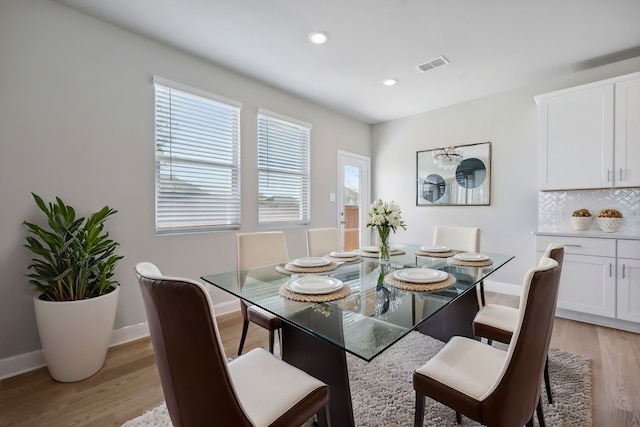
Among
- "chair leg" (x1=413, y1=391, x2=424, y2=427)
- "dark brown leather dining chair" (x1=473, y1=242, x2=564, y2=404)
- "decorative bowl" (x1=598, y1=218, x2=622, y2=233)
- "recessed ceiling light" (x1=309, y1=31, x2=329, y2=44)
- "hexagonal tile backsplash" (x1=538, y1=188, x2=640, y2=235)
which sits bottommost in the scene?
"chair leg" (x1=413, y1=391, x2=424, y2=427)

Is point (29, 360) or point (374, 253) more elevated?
point (374, 253)

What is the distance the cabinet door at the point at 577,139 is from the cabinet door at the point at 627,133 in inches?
1.9

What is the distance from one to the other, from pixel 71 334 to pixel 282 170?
8.24 ft

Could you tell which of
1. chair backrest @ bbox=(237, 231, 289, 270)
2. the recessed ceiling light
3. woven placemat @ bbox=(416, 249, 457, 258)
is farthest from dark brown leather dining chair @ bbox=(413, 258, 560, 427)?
the recessed ceiling light

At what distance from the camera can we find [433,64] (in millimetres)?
→ 3008

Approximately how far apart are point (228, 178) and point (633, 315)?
13.4 ft

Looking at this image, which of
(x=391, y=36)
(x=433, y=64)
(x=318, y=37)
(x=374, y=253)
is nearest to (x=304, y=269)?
(x=374, y=253)

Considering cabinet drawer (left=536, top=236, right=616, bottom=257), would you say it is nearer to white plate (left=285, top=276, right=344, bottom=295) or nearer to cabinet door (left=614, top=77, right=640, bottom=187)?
cabinet door (left=614, top=77, right=640, bottom=187)

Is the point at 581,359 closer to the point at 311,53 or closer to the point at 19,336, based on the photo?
the point at 311,53

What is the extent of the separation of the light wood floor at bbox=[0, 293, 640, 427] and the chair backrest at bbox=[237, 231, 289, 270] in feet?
2.33

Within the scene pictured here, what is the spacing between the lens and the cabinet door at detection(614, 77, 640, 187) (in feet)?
8.94

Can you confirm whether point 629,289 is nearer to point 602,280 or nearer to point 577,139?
point 602,280

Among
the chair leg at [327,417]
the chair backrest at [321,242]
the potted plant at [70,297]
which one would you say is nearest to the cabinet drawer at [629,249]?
the chair backrest at [321,242]

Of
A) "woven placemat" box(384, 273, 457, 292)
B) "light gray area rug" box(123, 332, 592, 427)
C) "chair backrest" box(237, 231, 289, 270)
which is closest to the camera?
"woven placemat" box(384, 273, 457, 292)
